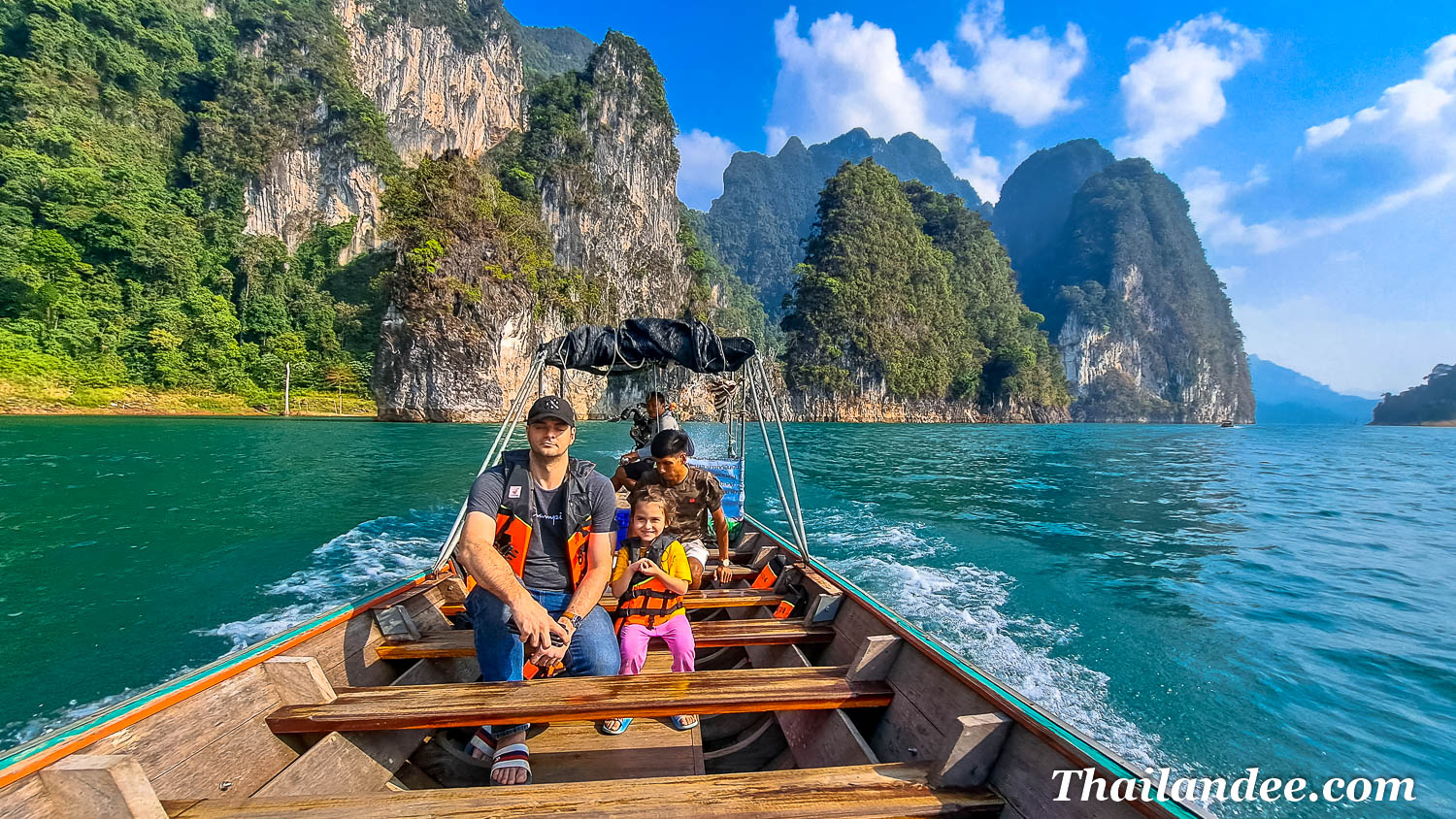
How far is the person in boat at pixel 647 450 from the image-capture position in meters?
5.06

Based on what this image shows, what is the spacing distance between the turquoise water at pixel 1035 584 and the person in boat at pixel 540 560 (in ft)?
10.3

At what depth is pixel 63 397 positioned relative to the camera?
30.2 m

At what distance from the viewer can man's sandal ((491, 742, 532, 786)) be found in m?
2.25

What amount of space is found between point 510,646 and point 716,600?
1.70 metres

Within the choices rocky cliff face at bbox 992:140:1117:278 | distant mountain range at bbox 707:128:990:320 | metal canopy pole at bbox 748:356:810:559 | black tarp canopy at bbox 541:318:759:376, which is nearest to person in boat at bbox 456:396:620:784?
metal canopy pole at bbox 748:356:810:559

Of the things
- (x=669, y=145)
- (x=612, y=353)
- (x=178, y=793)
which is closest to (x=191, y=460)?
(x=612, y=353)

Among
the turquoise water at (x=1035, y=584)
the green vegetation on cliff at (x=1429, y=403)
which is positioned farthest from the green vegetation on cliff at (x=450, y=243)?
the green vegetation on cliff at (x=1429, y=403)

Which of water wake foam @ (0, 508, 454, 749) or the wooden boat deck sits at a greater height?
the wooden boat deck

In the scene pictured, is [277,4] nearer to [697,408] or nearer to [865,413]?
[697,408]

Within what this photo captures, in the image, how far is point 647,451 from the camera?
6.70 m

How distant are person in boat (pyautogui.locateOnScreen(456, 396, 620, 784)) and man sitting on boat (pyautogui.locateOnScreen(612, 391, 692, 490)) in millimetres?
1972

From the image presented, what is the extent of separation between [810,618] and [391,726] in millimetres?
2288

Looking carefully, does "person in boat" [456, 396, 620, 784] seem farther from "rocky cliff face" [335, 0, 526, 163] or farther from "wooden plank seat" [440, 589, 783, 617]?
"rocky cliff face" [335, 0, 526, 163]

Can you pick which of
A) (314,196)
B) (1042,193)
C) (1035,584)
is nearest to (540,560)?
(1035,584)
